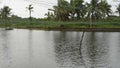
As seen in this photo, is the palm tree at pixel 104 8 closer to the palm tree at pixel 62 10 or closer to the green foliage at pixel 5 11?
the palm tree at pixel 62 10

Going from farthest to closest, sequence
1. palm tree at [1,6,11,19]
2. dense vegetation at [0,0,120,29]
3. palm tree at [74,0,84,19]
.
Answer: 1. palm tree at [1,6,11,19]
2. palm tree at [74,0,84,19]
3. dense vegetation at [0,0,120,29]

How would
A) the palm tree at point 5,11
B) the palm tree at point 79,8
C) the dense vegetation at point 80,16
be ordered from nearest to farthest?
the dense vegetation at point 80,16 < the palm tree at point 79,8 < the palm tree at point 5,11

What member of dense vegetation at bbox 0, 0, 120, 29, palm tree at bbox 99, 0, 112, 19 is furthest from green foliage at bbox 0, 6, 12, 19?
palm tree at bbox 99, 0, 112, 19

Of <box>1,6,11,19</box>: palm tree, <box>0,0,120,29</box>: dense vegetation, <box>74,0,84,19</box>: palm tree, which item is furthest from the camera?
<box>1,6,11,19</box>: palm tree

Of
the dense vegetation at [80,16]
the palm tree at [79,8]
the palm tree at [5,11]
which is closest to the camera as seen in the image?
the dense vegetation at [80,16]

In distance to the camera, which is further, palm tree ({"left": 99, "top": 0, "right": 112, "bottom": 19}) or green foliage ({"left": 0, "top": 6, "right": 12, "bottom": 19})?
green foliage ({"left": 0, "top": 6, "right": 12, "bottom": 19})

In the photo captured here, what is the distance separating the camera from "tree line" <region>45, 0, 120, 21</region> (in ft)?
427

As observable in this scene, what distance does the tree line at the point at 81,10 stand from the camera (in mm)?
130000

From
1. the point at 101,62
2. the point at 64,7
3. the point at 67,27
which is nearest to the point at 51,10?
the point at 64,7

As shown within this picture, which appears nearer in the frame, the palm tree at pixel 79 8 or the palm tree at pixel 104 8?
the palm tree at pixel 104 8

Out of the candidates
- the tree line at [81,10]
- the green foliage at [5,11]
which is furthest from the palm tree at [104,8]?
the green foliage at [5,11]

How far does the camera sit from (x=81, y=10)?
13862 centimetres

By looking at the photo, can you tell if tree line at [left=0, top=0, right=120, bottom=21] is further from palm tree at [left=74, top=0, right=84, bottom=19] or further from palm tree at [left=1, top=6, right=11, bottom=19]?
palm tree at [left=1, top=6, right=11, bottom=19]

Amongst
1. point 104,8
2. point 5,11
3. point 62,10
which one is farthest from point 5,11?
point 104,8
